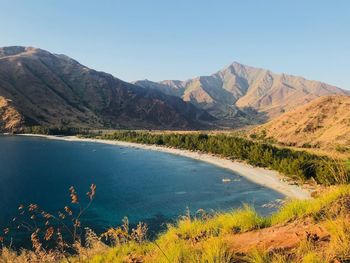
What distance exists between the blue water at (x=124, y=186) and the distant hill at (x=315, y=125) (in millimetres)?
33099

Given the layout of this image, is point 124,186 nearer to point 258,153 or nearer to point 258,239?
point 258,153

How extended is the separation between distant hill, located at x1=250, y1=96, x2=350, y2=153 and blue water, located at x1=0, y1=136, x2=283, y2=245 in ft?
109

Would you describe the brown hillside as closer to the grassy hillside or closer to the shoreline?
the shoreline

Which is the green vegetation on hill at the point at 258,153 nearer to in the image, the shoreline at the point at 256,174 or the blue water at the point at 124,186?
the shoreline at the point at 256,174

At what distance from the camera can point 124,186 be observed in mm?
63906

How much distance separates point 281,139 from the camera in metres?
113

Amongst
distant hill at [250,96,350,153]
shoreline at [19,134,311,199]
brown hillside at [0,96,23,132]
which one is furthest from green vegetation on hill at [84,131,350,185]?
brown hillside at [0,96,23,132]

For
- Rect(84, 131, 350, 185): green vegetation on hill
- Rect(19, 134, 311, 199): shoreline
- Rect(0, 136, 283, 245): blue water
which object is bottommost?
Rect(0, 136, 283, 245): blue water

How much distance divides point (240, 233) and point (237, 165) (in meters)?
71.0

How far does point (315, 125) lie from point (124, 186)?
67784mm

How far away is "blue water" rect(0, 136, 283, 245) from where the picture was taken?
4547 cm

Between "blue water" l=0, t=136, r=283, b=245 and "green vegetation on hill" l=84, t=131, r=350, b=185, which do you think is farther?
"green vegetation on hill" l=84, t=131, r=350, b=185

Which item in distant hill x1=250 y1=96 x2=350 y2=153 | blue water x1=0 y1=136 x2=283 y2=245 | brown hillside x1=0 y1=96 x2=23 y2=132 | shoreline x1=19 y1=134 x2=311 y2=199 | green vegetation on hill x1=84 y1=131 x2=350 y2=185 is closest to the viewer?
blue water x1=0 y1=136 x2=283 y2=245

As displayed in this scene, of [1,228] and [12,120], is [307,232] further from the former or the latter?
[12,120]
